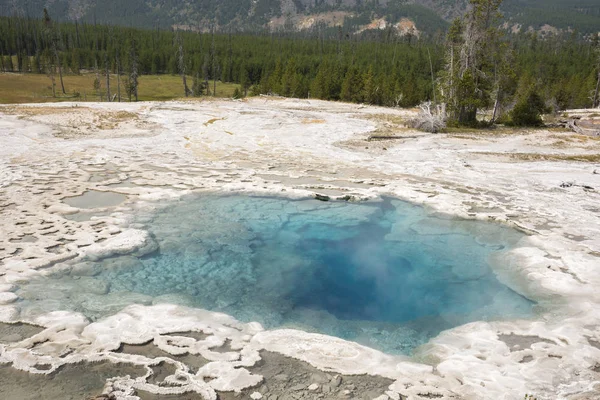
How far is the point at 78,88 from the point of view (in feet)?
297

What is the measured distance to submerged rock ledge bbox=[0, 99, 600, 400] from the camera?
5.80 meters

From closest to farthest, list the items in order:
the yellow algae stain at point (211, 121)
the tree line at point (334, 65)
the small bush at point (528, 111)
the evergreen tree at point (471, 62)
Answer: the yellow algae stain at point (211, 121) < the evergreen tree at point (471, 62) < the tree line at point (334, 65) < the small bush at point (528, 111)

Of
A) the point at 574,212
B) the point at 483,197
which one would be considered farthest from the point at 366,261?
the point at 574,212

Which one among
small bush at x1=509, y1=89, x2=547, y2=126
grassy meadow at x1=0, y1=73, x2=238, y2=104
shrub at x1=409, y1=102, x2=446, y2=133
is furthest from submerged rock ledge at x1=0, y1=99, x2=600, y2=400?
grassy meadow at x1=0, y1=73, x2=238, y2=104

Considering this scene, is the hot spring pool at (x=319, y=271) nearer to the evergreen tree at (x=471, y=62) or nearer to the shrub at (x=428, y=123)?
the shrub at (x=428, y=123)

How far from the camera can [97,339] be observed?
6.32 metres

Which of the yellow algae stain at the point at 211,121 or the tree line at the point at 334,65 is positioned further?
the tree line at the point at 334,65

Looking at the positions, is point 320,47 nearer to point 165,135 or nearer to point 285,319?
point 165,135

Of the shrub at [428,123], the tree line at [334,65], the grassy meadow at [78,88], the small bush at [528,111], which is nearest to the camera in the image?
the shrub at [428,123]

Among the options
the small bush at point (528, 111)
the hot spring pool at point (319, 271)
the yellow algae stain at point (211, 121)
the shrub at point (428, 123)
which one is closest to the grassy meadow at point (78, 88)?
the yellow algae stain at point (211, 121)

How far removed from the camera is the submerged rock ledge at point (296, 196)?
5.80m

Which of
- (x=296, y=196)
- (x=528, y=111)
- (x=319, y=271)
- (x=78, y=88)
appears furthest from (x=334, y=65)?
(x=319, y=271)

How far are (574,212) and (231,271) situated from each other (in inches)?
361

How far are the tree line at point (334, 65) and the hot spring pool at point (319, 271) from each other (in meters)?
19.3
